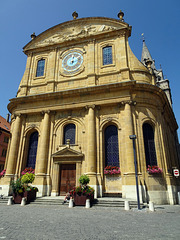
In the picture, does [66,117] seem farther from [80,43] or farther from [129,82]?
[80,43]

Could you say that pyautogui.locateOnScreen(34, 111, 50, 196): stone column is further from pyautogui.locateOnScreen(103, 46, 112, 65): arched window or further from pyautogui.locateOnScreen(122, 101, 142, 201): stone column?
pyautogui.locateOnScreen(103, 46, 112, 65): arched window

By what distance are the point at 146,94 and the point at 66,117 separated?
9.35 m

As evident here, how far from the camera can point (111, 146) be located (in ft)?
58.3

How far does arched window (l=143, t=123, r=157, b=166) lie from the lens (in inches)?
665

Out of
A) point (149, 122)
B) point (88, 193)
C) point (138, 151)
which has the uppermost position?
point (149, 122)

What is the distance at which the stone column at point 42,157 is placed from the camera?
55.6 ft

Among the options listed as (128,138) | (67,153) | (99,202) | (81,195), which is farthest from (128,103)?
(81,195)

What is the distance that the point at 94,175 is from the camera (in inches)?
631

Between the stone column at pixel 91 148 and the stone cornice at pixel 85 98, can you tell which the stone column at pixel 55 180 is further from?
the stone cornice at pixel 85 98

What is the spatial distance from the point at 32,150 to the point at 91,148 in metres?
7.73

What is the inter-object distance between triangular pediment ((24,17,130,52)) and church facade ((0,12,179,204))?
148 millimetres

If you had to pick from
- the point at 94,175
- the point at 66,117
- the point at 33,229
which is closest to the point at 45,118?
the point at 66,117

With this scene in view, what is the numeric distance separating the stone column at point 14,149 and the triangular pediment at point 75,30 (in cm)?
1209

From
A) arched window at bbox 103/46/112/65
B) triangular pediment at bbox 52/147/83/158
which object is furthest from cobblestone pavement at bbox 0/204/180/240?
arched window at bbox 103/46/112/65
